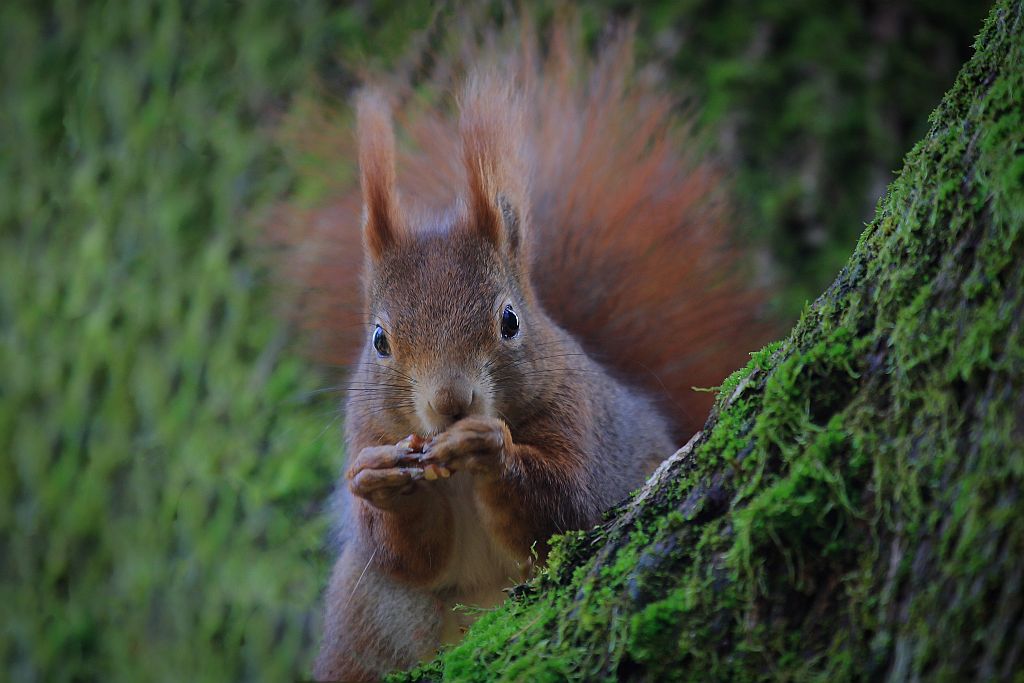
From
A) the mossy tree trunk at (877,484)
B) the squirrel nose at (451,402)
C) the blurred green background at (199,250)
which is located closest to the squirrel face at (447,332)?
the squirrel nose at (451,402)

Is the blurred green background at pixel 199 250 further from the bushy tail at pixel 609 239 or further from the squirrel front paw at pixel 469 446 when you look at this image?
the squirrel front paw at pixel 469 446

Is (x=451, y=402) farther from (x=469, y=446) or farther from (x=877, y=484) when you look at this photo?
(x=877, y=484)

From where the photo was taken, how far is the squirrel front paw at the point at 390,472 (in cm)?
115

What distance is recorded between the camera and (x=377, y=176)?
4.44 feet

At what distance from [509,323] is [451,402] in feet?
0.60

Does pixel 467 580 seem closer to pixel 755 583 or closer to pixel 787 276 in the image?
pixel 755 583

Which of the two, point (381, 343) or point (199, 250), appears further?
point (199, 250)

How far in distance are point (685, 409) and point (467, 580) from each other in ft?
1.69

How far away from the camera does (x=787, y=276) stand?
2234 millimetres

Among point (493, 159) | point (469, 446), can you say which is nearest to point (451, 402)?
point (469, 446)

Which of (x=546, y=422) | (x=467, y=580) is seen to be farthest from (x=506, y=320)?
(x=467, y=580)

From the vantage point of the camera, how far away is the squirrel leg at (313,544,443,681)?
1.33m

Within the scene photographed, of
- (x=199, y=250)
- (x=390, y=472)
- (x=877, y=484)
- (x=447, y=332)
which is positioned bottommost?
(x=877, y=484)

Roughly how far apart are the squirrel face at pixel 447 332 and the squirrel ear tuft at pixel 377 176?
0.9 inches
